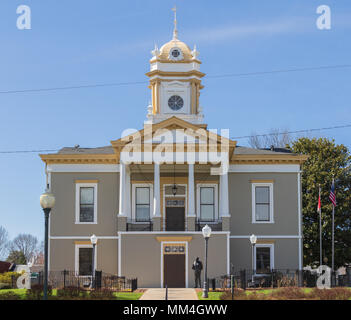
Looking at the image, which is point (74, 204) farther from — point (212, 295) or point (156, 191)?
point (212, 295)

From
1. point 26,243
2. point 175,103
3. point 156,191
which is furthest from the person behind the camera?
point 26,243

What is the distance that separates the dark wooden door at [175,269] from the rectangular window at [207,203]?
4.49 meters

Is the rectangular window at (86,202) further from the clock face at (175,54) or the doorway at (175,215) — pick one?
→ the clock face at (175,54)

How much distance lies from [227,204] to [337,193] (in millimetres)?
15960

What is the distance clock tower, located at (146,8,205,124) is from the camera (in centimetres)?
5194

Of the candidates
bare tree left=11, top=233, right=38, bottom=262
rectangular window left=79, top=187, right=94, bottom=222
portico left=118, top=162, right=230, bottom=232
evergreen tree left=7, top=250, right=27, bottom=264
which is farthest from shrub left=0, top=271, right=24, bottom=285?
bare tree left=11, top=233, right=38, bottom=262

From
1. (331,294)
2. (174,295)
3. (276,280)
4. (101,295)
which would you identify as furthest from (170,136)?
(331,294)

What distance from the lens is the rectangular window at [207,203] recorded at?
154 feet

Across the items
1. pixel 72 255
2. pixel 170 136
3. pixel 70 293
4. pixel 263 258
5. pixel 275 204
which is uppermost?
pixel 170 136

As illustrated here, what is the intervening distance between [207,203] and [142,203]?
4.32m

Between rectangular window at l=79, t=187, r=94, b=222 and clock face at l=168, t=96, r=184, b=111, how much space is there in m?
9.44

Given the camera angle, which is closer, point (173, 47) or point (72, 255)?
point (72, 255)

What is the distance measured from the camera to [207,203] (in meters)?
47.1
